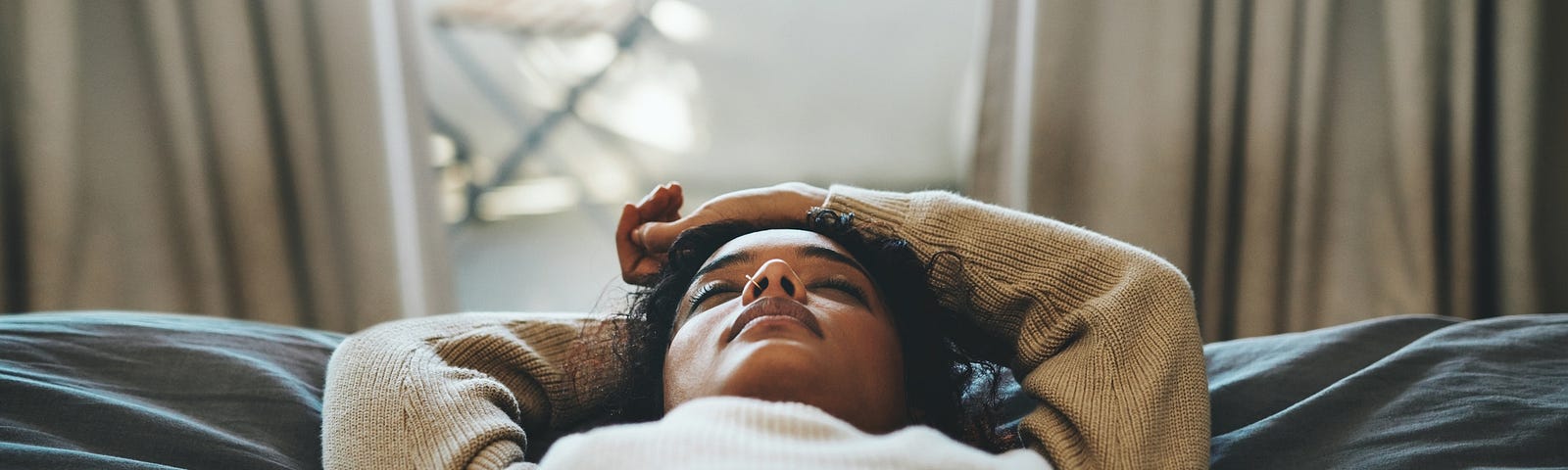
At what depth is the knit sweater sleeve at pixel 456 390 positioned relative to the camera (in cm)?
89

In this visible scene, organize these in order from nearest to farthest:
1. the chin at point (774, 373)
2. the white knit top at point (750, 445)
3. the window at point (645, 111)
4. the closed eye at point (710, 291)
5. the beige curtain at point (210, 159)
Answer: the white knit top at point (750, 445)
the chin at point (774, 373)
the closed eye at point (710, 291)
the beige curtain at point (210, 159)
the window at point (645, 111)

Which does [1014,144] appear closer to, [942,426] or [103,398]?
[942,426]

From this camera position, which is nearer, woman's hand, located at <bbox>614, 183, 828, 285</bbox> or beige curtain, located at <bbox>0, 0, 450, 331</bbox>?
woman's hand, located at <bbox>614, 183, 828, 285</bbox>

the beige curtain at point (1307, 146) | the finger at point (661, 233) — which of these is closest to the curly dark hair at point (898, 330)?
the finger at point (661, 233)

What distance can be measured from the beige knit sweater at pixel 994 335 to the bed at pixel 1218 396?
0.09 m

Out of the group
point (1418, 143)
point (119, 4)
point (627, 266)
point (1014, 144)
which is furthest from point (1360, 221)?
point (119, 4)

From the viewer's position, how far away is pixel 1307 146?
1976mm

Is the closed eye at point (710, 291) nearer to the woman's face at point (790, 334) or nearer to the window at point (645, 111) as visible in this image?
the woman's face at point (790, 334)

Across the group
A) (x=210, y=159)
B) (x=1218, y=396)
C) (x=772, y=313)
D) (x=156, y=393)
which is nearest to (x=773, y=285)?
(x=772, y=313)

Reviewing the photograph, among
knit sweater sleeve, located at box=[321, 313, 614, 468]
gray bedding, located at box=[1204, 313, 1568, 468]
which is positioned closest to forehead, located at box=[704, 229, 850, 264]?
knit sweater sleeve, located at box=[321, 313, 614, 468]

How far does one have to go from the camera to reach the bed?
921mm

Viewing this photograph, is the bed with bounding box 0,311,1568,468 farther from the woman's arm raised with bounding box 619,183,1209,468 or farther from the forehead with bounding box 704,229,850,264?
the forehead with bounding box 704,229,850,264

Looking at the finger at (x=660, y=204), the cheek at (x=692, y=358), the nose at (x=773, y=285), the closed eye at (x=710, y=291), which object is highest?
the finger at (x=660, y=204)

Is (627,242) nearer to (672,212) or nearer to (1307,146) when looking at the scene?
(672,212)
